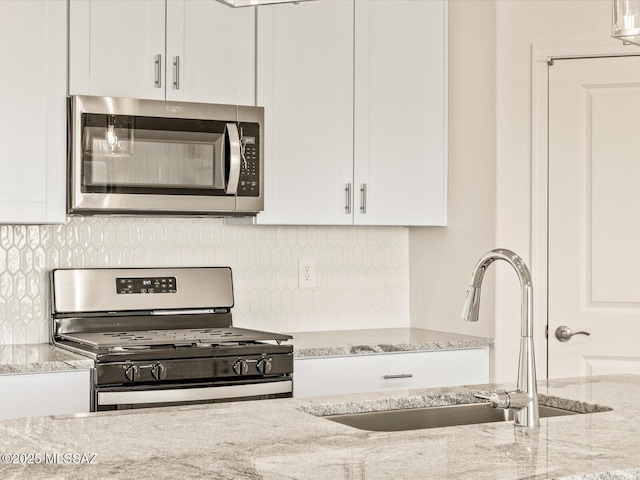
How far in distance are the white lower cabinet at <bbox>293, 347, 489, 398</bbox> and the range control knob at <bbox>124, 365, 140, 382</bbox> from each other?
25.6 inches

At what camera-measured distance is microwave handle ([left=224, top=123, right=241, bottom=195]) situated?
138 inches

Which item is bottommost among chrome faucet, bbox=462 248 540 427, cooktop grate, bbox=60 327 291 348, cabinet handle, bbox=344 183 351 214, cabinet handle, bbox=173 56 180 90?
cooktop grate, bbox=60 327 291 348

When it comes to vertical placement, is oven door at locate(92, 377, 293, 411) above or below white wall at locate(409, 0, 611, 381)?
below

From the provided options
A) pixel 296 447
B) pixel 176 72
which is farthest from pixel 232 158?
pixel 296 447

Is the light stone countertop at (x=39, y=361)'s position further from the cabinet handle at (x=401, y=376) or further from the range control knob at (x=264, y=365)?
the cabinet handle at (x=401, y=376)

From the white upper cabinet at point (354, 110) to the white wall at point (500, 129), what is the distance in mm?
101

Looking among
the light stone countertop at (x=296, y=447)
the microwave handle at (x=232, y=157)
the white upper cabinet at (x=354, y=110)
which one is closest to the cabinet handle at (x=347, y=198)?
the white upper cabinet at (x=354, y=110)

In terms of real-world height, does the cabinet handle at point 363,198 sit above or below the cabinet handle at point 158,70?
below

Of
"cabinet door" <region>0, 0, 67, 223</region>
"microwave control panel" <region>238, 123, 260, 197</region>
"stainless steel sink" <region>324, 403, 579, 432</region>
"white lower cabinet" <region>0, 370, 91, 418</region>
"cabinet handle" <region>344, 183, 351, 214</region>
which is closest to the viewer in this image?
"stainless steel sink" <region>324, 403, 579, 432</region>

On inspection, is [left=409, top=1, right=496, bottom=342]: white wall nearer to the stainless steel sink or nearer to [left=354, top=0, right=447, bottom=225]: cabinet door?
[left=354, top=0, right=447, bottom=225]: cabinet door

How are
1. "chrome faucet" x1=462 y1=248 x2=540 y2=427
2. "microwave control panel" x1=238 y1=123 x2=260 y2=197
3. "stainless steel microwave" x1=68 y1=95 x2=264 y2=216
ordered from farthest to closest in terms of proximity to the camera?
1. "microwave control panel" x1=238 y1=123 x2=260 y2=197
2. "stainless steel microwave" x1=68 y1=95 x2=264 y2=216
3. "chrome faucet" x1=462 y1=248 x2=540 y2=427

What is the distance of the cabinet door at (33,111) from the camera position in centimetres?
312

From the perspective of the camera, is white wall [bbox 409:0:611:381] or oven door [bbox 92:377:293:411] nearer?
oven door [bbox 92:377:293:411]

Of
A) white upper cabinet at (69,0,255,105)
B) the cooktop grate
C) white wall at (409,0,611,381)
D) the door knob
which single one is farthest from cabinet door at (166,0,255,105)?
the door knob
